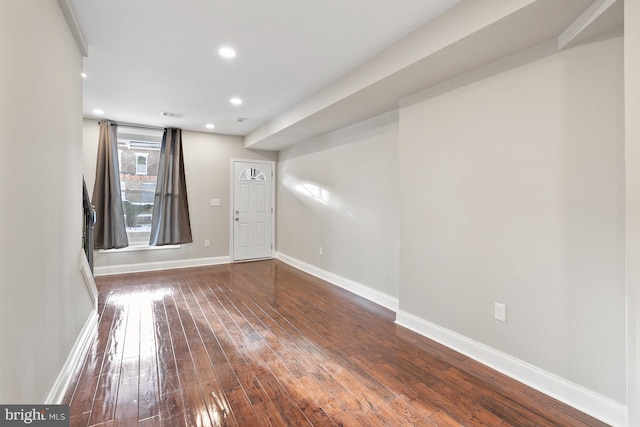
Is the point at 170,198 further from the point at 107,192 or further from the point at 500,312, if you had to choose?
the point at 500,312

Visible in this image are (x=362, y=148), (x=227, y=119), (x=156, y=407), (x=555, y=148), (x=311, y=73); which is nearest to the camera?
(x=156, y=407)

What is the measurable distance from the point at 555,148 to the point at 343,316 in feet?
7.91

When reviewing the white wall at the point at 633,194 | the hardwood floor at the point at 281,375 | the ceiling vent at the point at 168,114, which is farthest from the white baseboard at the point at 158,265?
the white wall at the point at 633,194

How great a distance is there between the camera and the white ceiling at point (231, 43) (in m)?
2.01


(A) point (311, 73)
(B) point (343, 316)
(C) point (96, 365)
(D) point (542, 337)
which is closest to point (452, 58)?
(A) point (311, 73)

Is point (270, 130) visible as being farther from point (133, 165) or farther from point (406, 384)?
point (406, 384)

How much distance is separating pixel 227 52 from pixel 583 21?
2537 mm

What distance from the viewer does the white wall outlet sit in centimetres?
220

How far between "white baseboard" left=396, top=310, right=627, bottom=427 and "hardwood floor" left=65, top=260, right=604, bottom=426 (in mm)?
71

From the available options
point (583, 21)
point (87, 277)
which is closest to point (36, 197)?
point (87, 277)

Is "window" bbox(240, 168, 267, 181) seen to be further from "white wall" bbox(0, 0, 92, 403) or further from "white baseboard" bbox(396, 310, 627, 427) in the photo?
"white baseboard" bbox(396, 310, 627, 427)

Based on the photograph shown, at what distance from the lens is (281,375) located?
83.5 inches

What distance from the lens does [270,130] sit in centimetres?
475

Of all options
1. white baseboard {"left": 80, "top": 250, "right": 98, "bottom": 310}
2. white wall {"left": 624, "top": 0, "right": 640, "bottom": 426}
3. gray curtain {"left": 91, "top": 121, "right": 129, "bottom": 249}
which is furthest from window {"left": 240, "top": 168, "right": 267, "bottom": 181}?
white wall {"left": 624, "top": 0, "right": 640, "bottom": 426}
